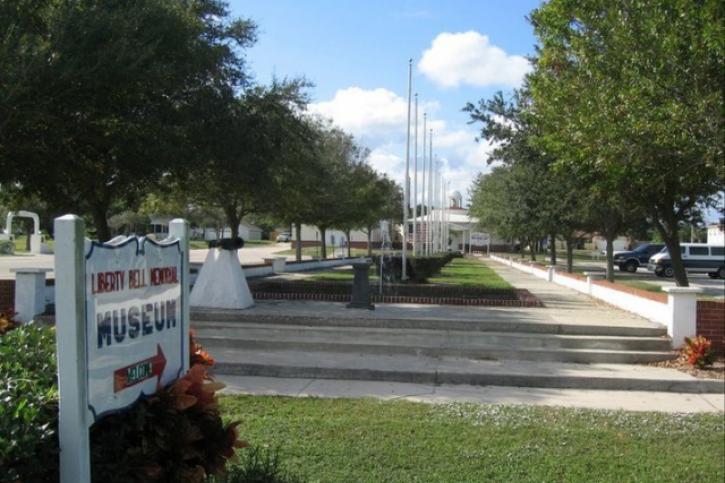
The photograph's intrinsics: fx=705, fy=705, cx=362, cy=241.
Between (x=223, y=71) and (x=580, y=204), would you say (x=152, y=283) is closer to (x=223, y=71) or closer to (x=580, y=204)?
(x=223, y=71)

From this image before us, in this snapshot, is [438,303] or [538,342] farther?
[438,303]

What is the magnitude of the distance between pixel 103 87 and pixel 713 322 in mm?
9771

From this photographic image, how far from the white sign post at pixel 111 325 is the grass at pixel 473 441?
151 cm

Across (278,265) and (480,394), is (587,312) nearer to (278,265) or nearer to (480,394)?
(480,394)

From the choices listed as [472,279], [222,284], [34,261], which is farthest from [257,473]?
[34,261]

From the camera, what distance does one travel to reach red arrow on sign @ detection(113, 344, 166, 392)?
3311 millimetres

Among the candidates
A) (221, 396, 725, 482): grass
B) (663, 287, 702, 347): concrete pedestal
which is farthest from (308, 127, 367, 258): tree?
(221, 396, 725, 482): grass

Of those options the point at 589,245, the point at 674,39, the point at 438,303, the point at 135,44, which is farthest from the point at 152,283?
the point at 589,245

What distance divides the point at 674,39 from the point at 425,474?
5.32m

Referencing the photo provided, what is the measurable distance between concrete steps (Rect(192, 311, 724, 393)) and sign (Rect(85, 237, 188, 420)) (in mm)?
4893

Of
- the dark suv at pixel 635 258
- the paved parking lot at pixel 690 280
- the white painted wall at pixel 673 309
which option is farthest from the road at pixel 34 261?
the dark suv at pixel 635 258

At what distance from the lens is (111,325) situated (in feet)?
10.7

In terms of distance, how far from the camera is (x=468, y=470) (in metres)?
5.14

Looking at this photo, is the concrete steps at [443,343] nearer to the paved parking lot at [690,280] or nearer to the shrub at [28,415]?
the shrub at [28,415]
